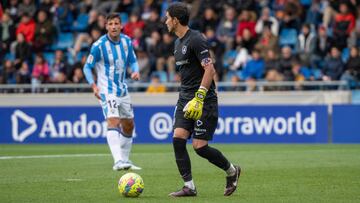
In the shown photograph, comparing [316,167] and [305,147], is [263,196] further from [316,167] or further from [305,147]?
[305,147]

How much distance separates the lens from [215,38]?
2472 centimetres

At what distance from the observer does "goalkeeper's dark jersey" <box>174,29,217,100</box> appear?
9984mm

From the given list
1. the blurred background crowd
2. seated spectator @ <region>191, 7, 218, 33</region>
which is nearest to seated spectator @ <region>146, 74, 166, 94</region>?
the blurred background crowd

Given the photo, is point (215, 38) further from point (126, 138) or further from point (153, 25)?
point (126, 138)

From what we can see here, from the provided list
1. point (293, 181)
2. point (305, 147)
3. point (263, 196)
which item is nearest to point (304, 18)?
point (305, 147)

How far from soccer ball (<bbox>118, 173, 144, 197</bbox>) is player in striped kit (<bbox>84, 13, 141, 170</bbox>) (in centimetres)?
393

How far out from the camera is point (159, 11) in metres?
27.1

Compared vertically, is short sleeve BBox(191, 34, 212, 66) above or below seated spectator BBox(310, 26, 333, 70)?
above

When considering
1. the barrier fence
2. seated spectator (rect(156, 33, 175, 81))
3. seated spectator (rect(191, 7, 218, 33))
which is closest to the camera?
the barrier fence

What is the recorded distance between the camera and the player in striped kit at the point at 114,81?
14.1 meters

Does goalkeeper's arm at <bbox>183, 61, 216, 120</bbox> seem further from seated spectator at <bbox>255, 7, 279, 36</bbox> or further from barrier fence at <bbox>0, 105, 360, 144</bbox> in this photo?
seated spectator at <bbox>255, 7, 279, 36</bbox>

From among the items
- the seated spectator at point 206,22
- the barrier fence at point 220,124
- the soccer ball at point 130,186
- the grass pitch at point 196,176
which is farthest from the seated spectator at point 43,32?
the soccer ball at point 130,186

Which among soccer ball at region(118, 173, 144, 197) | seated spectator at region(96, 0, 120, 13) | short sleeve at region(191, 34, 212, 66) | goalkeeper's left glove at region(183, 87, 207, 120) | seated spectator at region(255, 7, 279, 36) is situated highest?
seated spectator at region(96, 0, 120, 13)

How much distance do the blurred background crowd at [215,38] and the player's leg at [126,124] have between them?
29.9 ft
